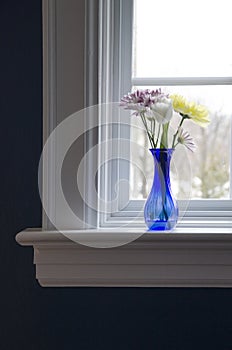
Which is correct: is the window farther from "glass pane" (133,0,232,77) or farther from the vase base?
the vase base

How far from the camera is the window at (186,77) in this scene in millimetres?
1278

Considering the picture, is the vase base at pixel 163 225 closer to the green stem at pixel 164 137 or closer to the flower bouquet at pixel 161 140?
the flower bouquet at pixel 161 140

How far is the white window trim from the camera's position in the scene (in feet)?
3.63

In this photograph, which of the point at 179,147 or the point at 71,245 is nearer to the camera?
the point at 71,245

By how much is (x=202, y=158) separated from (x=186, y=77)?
22 cm

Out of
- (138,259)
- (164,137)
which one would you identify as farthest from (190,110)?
(138,259)

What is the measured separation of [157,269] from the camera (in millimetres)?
1133

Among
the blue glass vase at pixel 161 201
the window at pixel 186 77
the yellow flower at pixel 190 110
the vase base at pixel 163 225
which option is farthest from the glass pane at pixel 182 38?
the vase base at pixel 163 225

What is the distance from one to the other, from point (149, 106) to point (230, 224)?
36 cm

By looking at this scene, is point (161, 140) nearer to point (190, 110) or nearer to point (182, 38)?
point (190, 110)

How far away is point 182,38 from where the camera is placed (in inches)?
51.6
